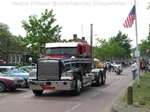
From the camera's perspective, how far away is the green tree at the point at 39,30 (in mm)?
37750

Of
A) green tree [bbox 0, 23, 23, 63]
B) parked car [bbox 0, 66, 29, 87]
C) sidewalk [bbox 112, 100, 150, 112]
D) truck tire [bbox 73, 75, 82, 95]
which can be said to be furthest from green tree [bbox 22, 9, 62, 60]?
sidewalk [bbox 112, 100, 150, 112]

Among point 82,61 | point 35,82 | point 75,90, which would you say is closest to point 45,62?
point 35,82

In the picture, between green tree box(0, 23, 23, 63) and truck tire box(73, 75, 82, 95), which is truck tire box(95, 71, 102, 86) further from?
green tree box(0, 23, 23, 63)

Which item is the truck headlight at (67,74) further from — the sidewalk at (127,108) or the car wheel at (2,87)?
the car wheel at (2,87)

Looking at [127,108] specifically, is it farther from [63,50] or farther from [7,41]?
[7,41]

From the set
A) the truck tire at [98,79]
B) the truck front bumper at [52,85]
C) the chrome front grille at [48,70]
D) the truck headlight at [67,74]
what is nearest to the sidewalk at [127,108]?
the truck front bumper at [52,85]

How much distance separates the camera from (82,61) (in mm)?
16469

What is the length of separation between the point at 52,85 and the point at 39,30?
→ 83.4ft

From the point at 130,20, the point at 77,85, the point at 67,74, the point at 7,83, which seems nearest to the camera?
the point at 67,74

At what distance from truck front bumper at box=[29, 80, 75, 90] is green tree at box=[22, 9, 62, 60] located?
2362 cm

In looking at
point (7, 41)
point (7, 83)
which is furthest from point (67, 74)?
point (7, 41)

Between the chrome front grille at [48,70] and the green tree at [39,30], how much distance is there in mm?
23544

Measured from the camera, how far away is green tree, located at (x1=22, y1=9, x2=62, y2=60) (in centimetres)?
3775

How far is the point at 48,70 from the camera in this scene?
45.6ft
